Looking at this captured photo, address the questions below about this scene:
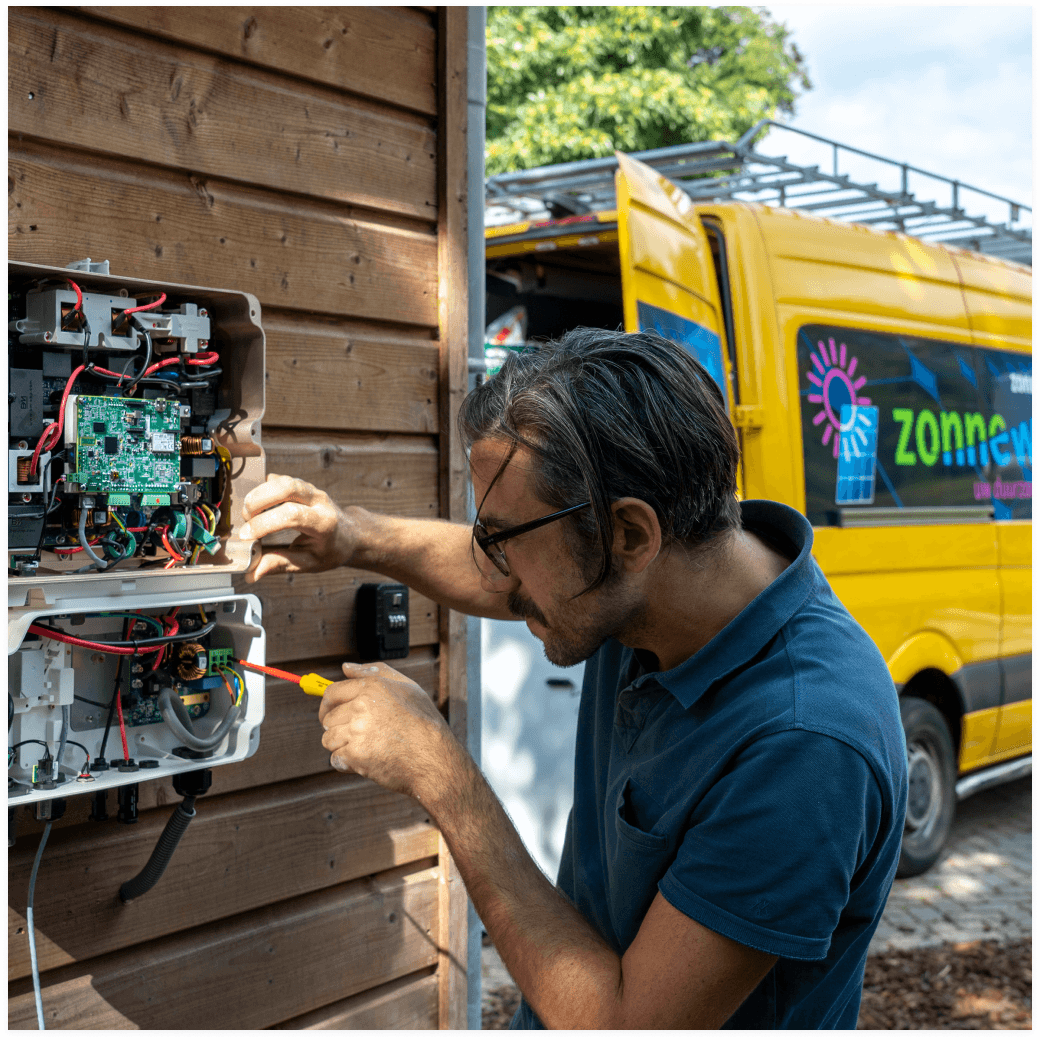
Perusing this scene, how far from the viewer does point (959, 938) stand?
403cm

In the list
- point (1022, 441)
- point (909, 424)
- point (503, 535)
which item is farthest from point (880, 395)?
point (503, 535)

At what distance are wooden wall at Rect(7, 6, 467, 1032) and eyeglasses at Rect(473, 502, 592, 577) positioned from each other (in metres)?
0.76

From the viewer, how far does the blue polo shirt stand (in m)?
1.22

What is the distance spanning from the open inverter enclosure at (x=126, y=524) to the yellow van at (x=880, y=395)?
165 cm

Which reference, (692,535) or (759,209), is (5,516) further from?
(759,209)

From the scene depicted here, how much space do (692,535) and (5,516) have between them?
1.01 metres

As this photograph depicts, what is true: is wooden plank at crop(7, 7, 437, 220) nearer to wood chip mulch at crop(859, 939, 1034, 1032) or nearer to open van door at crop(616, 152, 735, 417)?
open van door at crop(616, 152, 735, 417)

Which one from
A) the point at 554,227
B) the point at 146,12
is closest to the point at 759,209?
the point at 554,227

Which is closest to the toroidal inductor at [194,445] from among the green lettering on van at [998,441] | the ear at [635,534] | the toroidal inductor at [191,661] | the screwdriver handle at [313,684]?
the toroidal inductor at [191,661]

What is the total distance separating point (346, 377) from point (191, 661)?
0.80 meters

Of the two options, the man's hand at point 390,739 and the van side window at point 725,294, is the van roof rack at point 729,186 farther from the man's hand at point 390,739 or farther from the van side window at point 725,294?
the man's hand at point 390,739

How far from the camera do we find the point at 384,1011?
7.88 ft

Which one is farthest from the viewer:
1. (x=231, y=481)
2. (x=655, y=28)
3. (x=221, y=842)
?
(x=655, y=28)

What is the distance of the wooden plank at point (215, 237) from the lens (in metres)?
1.73
